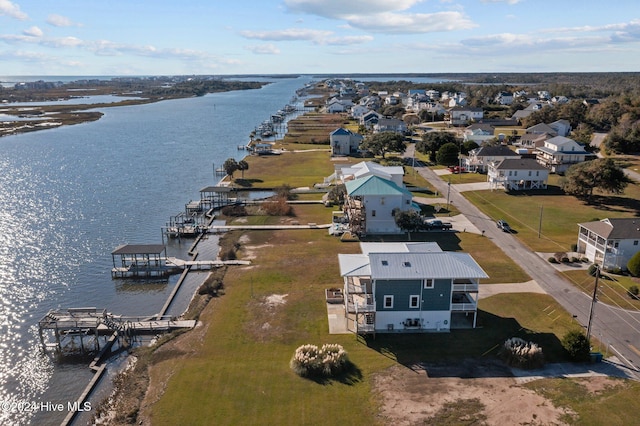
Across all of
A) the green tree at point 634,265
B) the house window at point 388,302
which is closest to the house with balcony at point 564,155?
the green tree at point 634,265

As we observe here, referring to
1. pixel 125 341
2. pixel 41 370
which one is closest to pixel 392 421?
pixel 125 341

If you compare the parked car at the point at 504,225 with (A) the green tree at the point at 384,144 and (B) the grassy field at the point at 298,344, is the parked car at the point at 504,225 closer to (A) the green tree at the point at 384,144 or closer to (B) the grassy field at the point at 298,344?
(B) the grassy field at the point at 298,344

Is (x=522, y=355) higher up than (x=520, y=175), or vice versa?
(x=520, y=175)

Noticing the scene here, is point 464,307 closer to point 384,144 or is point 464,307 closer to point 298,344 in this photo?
point 298,344

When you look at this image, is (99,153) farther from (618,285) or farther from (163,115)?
(618,285)

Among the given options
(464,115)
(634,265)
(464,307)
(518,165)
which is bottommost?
(634,265)

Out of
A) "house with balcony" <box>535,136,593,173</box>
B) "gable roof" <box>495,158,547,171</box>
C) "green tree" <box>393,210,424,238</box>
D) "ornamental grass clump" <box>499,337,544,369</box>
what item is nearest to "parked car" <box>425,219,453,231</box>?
"green tree" <box>393,210,424,238</box>

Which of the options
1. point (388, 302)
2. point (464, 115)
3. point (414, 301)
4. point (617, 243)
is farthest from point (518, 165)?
point (464, 115)
